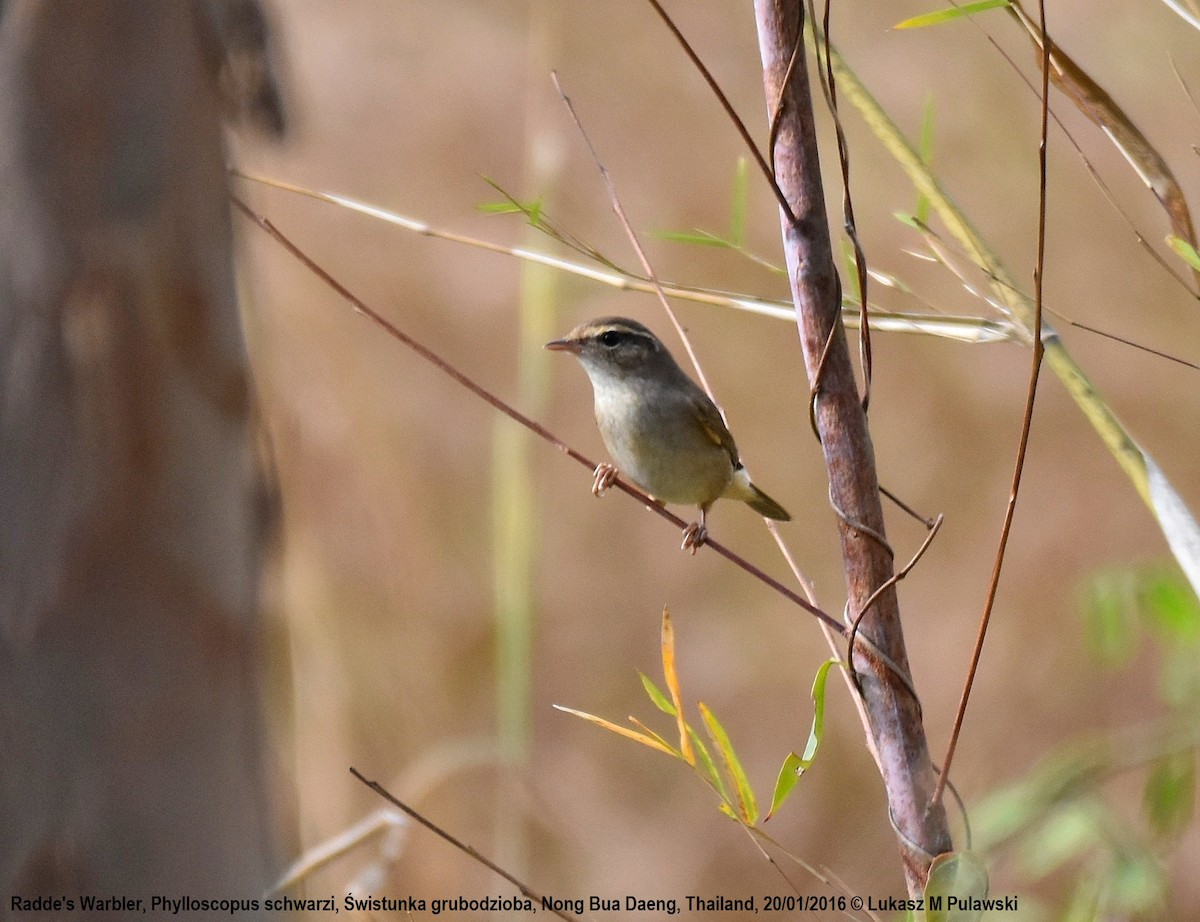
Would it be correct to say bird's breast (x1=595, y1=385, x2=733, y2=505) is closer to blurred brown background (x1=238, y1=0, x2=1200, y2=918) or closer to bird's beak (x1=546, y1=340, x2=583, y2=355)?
bird's beak (x1=546, y1=340, x2=583, y2=355)

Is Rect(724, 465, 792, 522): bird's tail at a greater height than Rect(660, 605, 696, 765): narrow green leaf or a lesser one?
lesser

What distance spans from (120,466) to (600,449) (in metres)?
4.48

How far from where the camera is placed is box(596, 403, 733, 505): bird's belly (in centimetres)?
289

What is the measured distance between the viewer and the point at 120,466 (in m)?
1.23

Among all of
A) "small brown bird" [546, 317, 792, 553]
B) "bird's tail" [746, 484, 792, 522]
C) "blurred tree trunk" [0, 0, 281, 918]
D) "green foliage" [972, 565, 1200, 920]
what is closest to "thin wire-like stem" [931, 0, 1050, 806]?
"blurred tree trunk" [0, 0, 281, 918]

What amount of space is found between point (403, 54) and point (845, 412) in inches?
194

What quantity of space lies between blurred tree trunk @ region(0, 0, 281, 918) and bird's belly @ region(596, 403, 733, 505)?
1.66 m

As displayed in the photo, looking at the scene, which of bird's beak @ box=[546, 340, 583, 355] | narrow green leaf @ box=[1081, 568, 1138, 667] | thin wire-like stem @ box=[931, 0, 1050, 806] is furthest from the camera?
bird's beak @ box=[546, 340, 583, 355]

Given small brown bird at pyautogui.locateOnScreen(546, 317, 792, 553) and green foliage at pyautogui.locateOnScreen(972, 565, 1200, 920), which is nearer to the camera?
green foliage at pyautogui.locateOnScreen(972, 565, 1200, 920)

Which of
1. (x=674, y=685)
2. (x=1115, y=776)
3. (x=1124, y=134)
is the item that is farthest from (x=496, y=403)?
(x=1115, y=776)

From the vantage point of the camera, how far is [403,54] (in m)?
5.60

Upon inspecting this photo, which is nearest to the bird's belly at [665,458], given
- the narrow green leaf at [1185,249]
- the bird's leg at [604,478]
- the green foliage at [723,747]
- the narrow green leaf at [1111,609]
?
the bird's leg at [604,478]

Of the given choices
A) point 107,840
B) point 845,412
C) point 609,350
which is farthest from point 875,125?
point 609,350

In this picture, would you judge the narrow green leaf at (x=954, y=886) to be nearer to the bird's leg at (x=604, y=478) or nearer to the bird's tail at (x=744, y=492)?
Answer: the bird's leg at (x=604, y=478)
